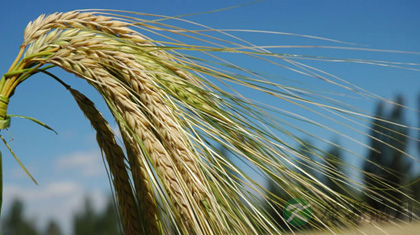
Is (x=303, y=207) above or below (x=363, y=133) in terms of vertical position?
below

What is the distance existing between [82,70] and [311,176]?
525 mm

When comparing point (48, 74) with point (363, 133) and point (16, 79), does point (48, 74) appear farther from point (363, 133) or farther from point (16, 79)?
point (363, 133)

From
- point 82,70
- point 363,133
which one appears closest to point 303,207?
point 363,133

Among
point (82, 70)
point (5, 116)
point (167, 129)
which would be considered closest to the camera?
point (167, 129)

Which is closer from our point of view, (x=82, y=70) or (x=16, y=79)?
(x=82, y=70)

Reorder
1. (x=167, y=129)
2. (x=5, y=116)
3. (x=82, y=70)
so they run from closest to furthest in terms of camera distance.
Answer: (x=167, y=129) < (x=82, y=70) < (x=5, y=116)

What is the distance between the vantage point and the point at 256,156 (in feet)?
2.45

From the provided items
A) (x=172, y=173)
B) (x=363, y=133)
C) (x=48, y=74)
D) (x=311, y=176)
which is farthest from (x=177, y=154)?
(x=48, y=74)

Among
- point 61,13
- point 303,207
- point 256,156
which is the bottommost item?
point 303,207

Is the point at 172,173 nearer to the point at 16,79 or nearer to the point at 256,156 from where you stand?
the point at 256,156

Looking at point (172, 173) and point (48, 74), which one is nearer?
point (172, 173)

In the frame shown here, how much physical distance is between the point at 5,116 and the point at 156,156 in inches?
18.2

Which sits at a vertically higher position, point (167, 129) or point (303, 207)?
point (167, 129)

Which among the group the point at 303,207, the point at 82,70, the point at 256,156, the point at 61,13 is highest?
the point at 61,13
